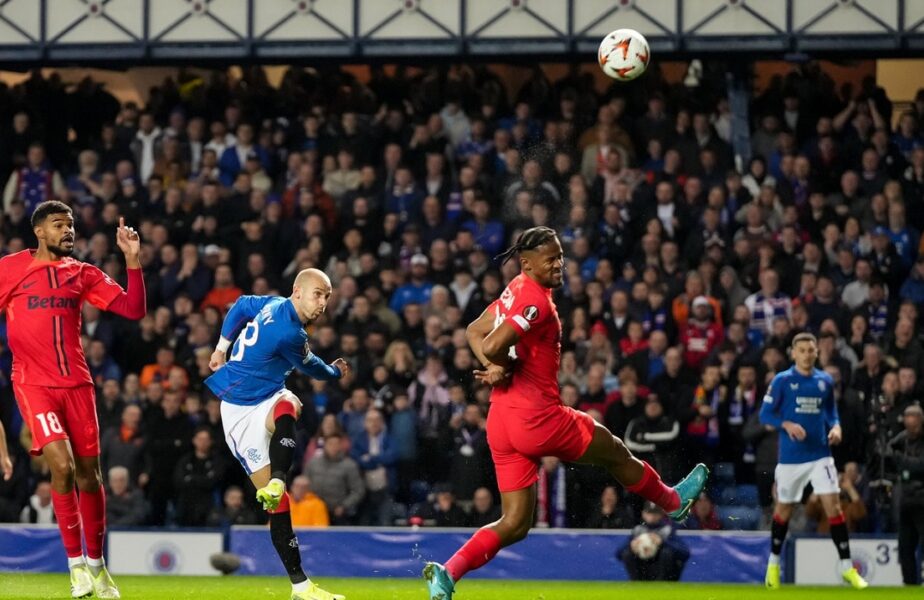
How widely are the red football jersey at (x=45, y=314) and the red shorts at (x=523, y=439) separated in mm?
2821

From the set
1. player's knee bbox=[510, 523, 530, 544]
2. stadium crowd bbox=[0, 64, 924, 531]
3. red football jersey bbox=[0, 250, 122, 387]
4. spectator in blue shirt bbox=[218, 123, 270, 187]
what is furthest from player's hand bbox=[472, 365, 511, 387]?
spectator in blue shirt bbox=[218, 123, 270, 187]

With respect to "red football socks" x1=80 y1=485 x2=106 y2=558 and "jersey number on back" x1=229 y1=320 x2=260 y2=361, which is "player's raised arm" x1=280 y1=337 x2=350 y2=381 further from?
"red football socks" x1=80 y1=485 x2=106 y2=558

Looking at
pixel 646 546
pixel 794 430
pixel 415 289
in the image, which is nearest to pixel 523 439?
pixel 794 430

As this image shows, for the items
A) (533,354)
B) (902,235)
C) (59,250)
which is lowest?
(533,354)

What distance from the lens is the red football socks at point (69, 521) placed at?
36.4 ft

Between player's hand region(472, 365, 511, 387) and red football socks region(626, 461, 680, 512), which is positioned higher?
player's hand region(472, 365, 511, 387)

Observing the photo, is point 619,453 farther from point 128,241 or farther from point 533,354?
point 128,241

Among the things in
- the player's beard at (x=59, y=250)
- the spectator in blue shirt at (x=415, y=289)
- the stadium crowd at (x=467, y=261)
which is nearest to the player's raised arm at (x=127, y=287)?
the player's beard at (x=59, y=250)

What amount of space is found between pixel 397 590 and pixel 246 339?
141 inches

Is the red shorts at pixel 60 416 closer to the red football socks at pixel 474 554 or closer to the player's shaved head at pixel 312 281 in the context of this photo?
the player's shaved head at pixel 312 281

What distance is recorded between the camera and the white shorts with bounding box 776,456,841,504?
15.1 m

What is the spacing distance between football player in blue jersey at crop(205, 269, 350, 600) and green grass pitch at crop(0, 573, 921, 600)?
165 cm

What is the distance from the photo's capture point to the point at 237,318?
10891mm

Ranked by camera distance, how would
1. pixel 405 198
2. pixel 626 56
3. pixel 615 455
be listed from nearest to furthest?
pixel 615 455, pixel 626 56, pixel 405 198
